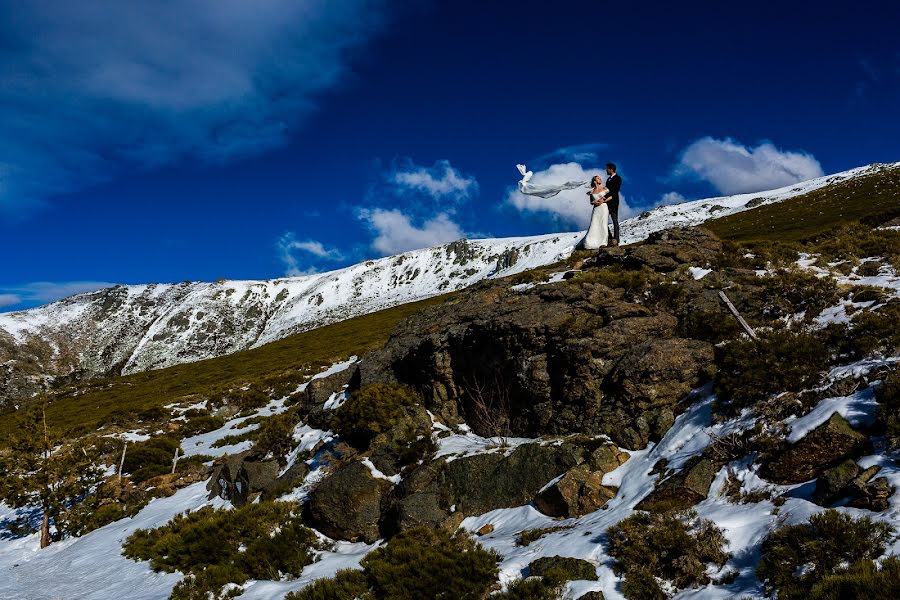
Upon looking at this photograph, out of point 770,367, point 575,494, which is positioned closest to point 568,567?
point 575,494

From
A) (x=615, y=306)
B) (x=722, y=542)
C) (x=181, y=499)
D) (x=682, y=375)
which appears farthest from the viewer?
(x=181, y=499)

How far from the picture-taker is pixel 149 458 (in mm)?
31422

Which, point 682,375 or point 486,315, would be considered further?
point 486,315

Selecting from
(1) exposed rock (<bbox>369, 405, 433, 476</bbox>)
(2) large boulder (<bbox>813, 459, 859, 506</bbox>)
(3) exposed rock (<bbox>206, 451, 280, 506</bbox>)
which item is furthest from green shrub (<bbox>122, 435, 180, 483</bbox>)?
(2) large boulder (<bbox>813, 459, 859, 506</bbox>)

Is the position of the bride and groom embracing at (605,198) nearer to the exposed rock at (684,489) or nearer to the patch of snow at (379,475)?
the exposed rock at (684,489)

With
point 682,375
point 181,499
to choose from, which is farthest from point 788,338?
point 181,499

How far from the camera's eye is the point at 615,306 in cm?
Answer: 1808

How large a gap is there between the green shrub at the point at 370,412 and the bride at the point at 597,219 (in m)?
13.5

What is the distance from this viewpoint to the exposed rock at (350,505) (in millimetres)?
15445

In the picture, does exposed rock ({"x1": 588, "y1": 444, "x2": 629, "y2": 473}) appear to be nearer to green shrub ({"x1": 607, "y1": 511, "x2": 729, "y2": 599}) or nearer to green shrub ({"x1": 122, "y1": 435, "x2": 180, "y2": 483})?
green shrub ({"x1": 607, "y1": 511, "x2": 729, "y2": 599})

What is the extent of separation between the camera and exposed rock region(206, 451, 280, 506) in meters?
20.7

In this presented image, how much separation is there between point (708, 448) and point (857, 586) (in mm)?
4856

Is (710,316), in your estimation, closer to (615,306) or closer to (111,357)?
(615,306)

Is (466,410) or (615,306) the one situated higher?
(615,306)
